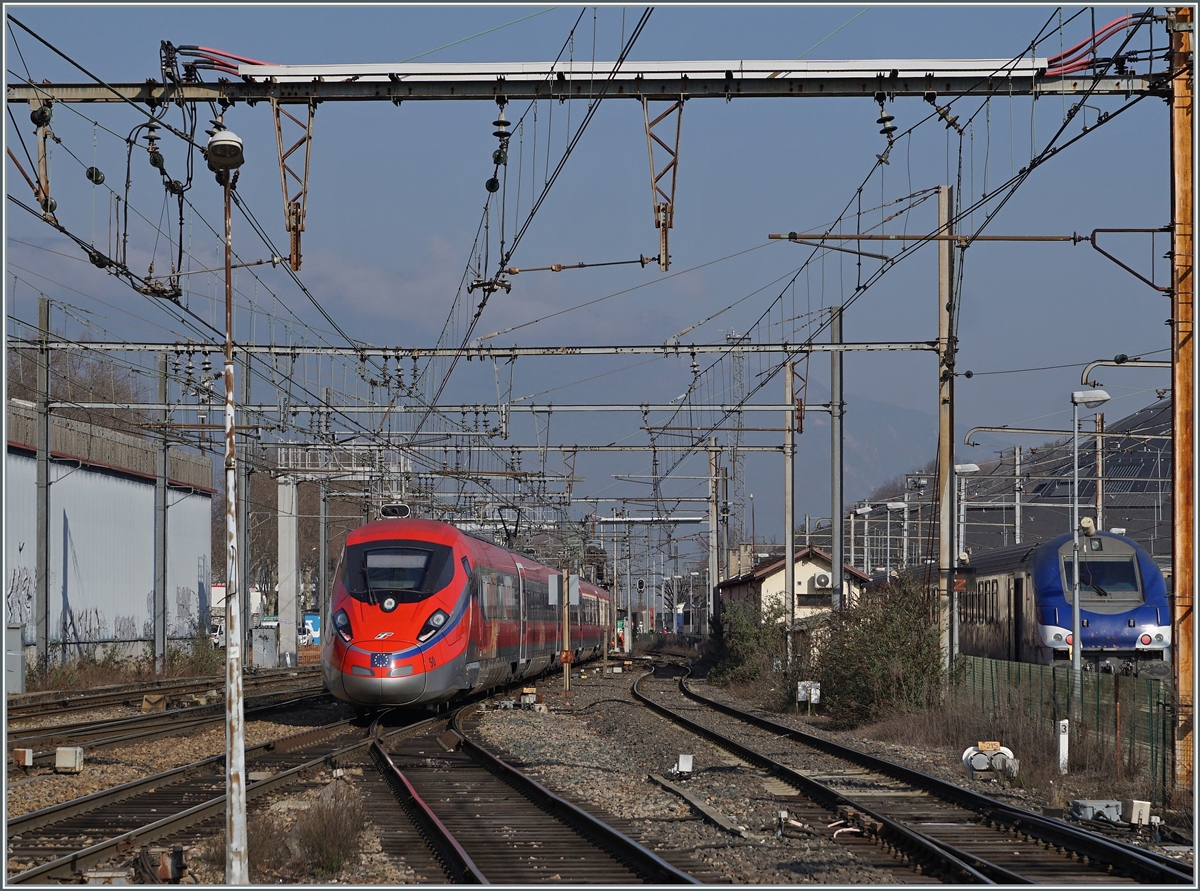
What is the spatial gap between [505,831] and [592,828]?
0.89 metres

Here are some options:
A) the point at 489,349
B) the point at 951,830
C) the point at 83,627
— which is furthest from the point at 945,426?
the point at 83,627

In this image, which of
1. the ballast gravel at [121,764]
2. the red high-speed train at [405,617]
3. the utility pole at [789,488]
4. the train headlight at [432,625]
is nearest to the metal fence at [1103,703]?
the red high-speed train at [405,617]

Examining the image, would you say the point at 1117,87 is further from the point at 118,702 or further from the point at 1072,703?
the point at 118,702

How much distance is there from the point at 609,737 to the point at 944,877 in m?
13.0

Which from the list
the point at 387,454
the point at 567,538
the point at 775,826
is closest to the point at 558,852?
the point at 775,826

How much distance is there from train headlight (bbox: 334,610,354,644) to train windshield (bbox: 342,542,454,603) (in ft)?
1.25

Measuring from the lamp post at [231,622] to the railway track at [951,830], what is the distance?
547 cm

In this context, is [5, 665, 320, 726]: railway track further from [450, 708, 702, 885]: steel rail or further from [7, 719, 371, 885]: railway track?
[450, 708, 702, 885]: steel rail

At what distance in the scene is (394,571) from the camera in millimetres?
23188

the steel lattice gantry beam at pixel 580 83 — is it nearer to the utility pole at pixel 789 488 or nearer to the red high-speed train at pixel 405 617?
the red high-speed train at pixel 405 617

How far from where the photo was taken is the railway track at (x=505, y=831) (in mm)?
10539

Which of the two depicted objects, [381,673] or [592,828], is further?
[381,673]

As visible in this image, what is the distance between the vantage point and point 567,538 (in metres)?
65.0

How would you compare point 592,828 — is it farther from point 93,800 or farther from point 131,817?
point 93,800
